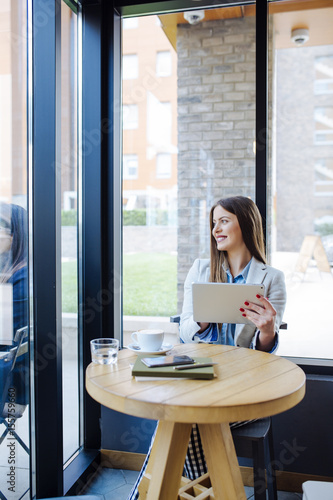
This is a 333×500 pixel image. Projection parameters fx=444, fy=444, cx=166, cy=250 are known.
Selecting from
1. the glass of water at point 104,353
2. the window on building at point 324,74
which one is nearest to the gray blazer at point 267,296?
the glass of water at point 104,353

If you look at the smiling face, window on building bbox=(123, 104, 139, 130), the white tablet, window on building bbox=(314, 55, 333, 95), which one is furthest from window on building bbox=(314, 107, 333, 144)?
the white tablet

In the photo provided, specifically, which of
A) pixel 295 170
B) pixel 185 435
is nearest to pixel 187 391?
pixel 185 435

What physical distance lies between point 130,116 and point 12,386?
166 cm

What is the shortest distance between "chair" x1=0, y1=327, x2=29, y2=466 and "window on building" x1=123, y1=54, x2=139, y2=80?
1.62m

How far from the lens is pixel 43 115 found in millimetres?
1816

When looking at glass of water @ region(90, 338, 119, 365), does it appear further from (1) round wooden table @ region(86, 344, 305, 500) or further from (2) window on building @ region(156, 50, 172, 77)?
(2) window on building @ region(156, 50, 172, 77)

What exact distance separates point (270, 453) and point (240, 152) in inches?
63.3

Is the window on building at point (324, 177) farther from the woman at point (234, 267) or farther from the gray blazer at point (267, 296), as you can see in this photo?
the gray blazer at point (267, 296)

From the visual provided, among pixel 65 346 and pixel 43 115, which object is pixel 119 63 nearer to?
pixel 43 115

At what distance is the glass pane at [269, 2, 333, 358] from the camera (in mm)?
2395

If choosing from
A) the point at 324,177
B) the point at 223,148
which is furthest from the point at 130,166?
the point at 324,177

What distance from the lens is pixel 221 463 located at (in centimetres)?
139

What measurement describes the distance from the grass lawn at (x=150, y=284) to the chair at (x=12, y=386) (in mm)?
953

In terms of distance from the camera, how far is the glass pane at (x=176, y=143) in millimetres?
2613
